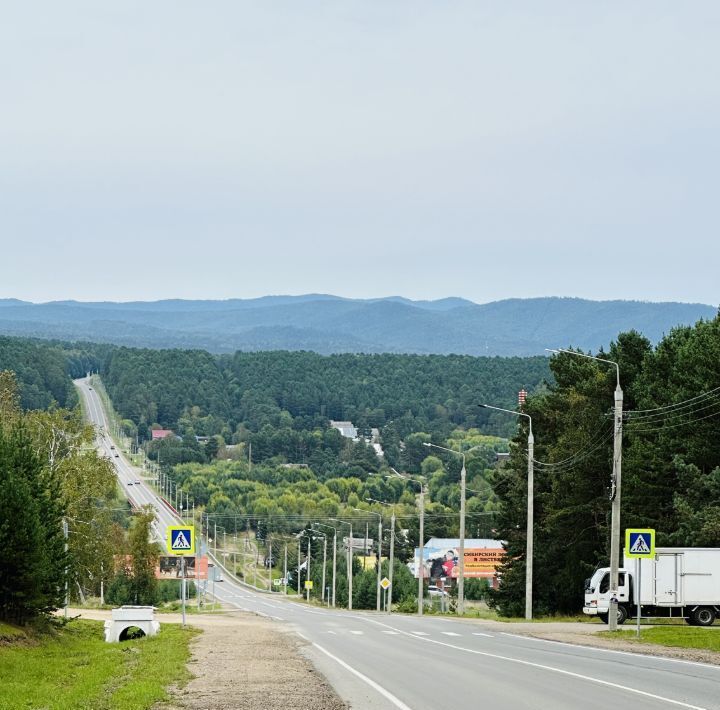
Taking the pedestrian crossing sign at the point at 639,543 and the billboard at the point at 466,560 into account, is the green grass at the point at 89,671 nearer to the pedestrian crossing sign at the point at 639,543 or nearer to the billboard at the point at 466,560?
the pedestrian crossing sign at the point at 639,543

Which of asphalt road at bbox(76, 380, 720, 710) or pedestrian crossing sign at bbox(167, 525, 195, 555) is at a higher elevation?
pedestrian crossing sign at bbox(167, 525, 195, 555)

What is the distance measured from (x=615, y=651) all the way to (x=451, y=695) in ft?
40.4

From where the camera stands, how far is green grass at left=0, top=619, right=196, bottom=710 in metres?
21.5

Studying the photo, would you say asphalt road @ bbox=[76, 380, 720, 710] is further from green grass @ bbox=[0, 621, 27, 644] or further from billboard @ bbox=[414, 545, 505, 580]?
billboard @ bbox=[414, 545, 505, 580]

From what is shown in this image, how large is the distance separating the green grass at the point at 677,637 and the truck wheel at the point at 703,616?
6808 mm

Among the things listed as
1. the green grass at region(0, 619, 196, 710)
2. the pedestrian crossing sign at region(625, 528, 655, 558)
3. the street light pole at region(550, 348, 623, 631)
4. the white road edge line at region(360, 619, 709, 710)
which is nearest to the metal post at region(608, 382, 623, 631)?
the street light pole at region(550, 348, 623, 631)

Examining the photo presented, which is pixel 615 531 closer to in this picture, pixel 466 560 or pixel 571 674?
pixel 571 674

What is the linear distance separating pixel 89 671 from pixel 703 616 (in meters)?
27.2

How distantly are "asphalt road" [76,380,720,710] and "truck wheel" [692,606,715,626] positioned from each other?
Result: 11.8 metres

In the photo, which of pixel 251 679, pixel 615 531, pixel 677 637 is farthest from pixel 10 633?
pixel 615 531

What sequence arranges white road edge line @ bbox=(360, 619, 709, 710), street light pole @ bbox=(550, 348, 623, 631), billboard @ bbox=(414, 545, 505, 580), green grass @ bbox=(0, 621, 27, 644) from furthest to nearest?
billboard @ bbox=(414, 545, 505, 580), street light pole @ bbox=(550, 348, 623, 631), green grass @ bbox=(0, 621, 27, 644), white road edge line @ bbox=(360, 619, 709, 710)

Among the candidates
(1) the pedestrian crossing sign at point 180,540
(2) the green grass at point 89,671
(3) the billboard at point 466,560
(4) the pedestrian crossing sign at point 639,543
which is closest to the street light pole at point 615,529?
(4) the pedestrian crossing sign at point 639,543

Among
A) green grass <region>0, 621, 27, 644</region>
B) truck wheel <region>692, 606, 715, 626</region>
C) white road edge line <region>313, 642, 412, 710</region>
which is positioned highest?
white road edge line <region>313, 642, 412, 710</region>

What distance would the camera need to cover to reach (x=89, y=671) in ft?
91.2
